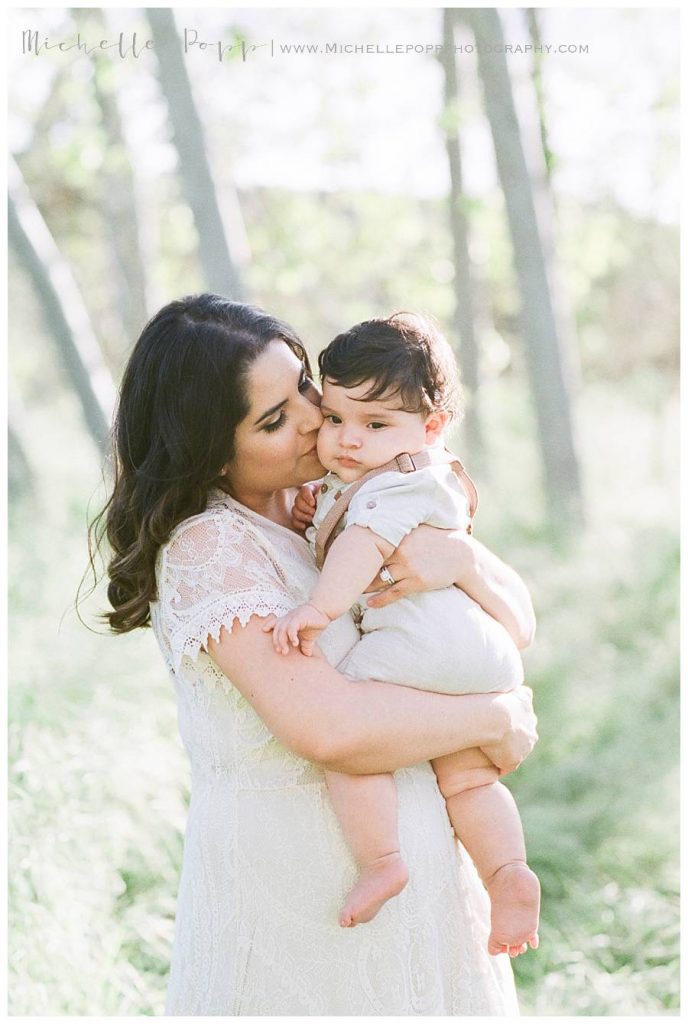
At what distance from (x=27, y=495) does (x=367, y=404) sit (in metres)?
7.64

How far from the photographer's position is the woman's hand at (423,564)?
83.5 inches

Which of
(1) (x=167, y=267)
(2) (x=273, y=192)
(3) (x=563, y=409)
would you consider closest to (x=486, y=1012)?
(3) (x=563, y=409)

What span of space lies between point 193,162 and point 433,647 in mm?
4401

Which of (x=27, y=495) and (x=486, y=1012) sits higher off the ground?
(x=486, y=1012)

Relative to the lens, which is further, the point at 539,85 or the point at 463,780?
the point at 539,85

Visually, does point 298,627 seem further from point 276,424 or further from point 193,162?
point 193,162

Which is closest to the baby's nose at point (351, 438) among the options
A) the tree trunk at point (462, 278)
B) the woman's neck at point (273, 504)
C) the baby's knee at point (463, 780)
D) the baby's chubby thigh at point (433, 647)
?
the woman's neck at point (273, 504)

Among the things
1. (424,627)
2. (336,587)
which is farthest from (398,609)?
(336,587)

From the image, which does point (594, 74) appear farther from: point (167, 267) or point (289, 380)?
point (167, 267)

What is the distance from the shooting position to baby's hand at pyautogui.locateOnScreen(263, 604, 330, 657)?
190 centimetres

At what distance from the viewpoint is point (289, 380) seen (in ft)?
7.21

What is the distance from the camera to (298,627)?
1901mm

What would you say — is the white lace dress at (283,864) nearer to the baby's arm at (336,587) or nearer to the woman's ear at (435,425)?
the baby's arm at (336,587)

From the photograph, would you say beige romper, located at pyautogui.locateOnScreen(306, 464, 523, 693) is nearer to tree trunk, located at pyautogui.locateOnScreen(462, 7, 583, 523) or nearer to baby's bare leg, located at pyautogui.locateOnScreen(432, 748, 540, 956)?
baby's bare leg, located at pyautogui.locateOnScreen(432, 748, 540, 956)
